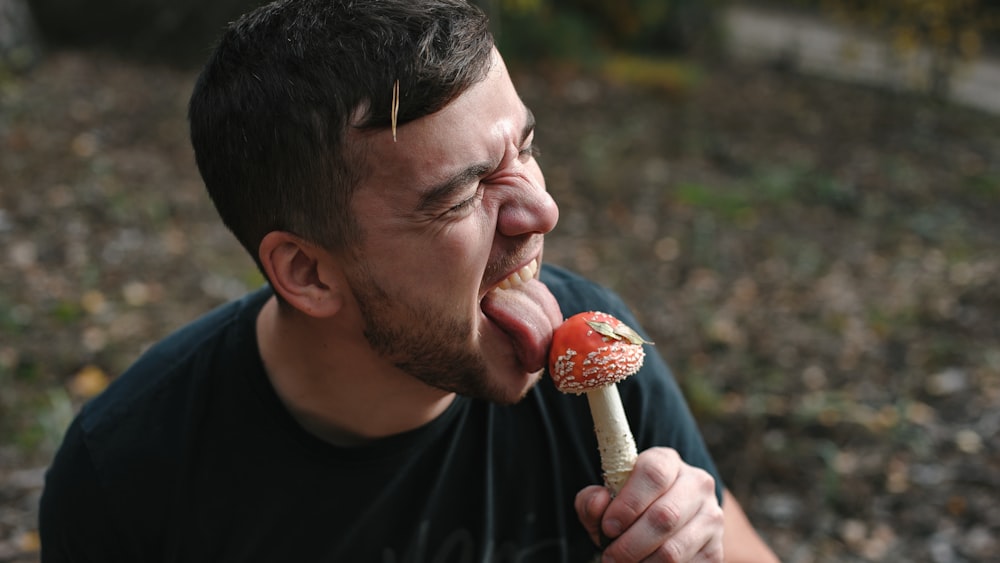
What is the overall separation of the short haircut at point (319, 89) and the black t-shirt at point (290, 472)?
45 centimetres

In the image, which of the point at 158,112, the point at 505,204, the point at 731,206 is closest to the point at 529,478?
the point at 505,204

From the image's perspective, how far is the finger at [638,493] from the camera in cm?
180

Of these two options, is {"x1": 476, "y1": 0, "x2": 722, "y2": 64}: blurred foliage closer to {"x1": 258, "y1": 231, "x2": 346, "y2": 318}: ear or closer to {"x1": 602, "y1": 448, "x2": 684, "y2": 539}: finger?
{"x1": 258, "y1": 231, "x2": 346, "y2": 318}: ear

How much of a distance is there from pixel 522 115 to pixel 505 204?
21cm

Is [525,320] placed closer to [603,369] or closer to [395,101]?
[603,369]

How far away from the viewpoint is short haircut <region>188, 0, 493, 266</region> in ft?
5.92

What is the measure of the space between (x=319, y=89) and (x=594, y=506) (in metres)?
0.98

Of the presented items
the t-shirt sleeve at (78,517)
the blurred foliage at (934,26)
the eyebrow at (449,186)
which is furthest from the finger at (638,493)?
the blurred foliage at (934,26)

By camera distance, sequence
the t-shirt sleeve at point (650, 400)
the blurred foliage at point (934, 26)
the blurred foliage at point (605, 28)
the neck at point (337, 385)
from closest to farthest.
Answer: the neck at point (337, 385) → the t-shirt sleeve at point (650, 400) → the blurred foliage at point (934, 26) → the blurred foliage at point (605, 28)

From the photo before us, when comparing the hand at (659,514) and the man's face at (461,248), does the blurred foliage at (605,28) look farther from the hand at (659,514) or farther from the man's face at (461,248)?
the hand at (659,514)

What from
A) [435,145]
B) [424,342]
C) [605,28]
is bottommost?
[605,28]

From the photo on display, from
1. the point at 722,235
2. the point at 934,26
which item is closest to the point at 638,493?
the point at 722,235

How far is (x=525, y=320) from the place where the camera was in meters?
1.99

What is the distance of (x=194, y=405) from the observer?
2.11m
